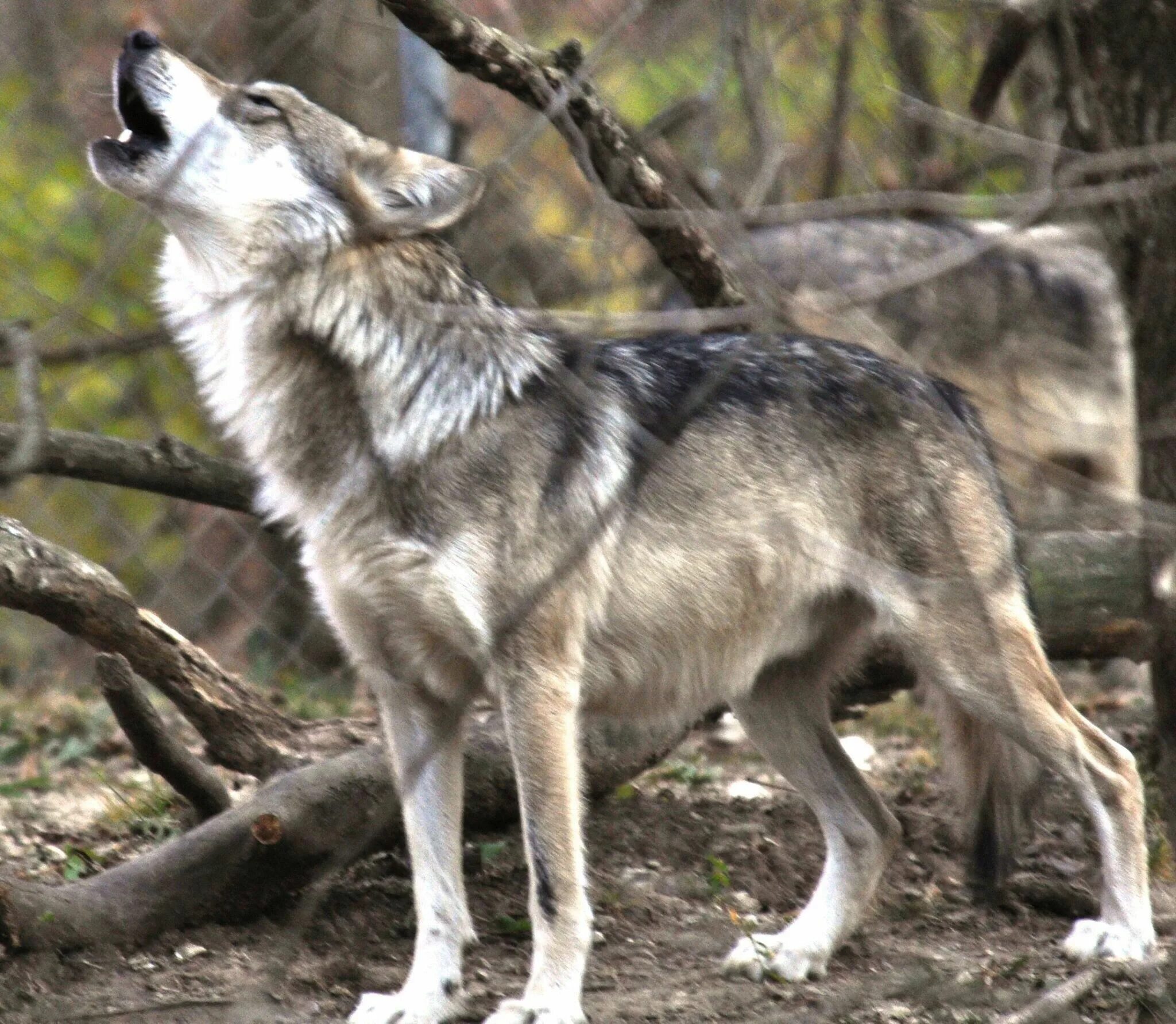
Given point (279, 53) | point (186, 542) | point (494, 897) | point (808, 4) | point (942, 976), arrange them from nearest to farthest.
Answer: point (279, 53) < point (942, 976) < point (808, 4) < point (494, 897) < point (186, 542)

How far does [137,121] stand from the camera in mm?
3416

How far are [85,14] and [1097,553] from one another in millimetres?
3721

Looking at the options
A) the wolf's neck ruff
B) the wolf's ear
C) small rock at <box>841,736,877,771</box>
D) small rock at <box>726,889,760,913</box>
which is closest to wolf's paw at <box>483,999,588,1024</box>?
small rock at <box>726,889,760,913</box>

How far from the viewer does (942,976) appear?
3309 millimetres

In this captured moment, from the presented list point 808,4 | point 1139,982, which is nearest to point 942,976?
point 1139,982

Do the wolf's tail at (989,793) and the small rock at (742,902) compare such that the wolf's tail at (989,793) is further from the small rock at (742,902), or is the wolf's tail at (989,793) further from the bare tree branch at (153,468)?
the bare tree branch at (153,468)

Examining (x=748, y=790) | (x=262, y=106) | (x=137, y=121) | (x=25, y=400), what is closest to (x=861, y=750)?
(x=748, y=790)

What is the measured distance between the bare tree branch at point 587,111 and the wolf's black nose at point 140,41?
1.65 ft

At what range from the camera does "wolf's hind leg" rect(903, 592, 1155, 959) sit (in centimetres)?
378

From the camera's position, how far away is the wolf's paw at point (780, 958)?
12.0 ft

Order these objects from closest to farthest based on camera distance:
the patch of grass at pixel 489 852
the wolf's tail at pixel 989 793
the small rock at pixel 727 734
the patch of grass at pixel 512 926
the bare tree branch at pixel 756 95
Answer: the bare tree branch at pixel 756 95
the patch of grass at pixel 512 926
the wolf's tail at pixel 989 793
the patch of grass at pixel 489 852
the small rock at pixel 727 734

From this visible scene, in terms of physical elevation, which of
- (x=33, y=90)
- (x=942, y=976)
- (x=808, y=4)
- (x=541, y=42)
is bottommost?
(x=942, y=976)

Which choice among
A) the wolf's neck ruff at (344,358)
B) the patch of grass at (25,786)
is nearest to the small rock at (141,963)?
the wolf's neck ruff at (344,358)

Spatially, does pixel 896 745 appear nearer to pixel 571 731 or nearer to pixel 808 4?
pixel 571 731
